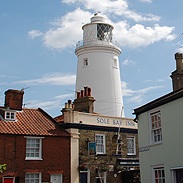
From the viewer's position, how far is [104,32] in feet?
129

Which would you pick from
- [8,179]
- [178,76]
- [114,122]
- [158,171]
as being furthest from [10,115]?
[178,76]

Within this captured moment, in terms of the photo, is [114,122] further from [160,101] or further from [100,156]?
[160,101]

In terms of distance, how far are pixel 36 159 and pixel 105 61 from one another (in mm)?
15767

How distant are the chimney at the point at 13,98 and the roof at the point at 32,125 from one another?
679mm

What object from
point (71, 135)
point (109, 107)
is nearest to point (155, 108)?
point (71, 135)

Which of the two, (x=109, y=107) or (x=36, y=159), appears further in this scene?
(x=109, y=107)

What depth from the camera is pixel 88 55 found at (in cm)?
3800

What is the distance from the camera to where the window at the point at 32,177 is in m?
24.7

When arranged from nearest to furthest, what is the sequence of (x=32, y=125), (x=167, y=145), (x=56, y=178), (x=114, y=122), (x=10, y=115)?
(x=167, y=145), (x=56, y=178), (x=10, y=115), (x=32, y=125), (x=114, y=122)

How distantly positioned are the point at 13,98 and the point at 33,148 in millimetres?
4272

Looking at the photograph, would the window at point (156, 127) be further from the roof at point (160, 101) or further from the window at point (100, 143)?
the window at point (100, 143)

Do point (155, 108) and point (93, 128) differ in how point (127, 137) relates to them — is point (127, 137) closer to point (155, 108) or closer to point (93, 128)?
point (93, 128)

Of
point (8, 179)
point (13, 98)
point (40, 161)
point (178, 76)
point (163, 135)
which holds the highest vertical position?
point (13, 98)

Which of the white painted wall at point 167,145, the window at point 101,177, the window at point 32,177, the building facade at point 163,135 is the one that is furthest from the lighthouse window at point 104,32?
the white painted wall at point 167,145
